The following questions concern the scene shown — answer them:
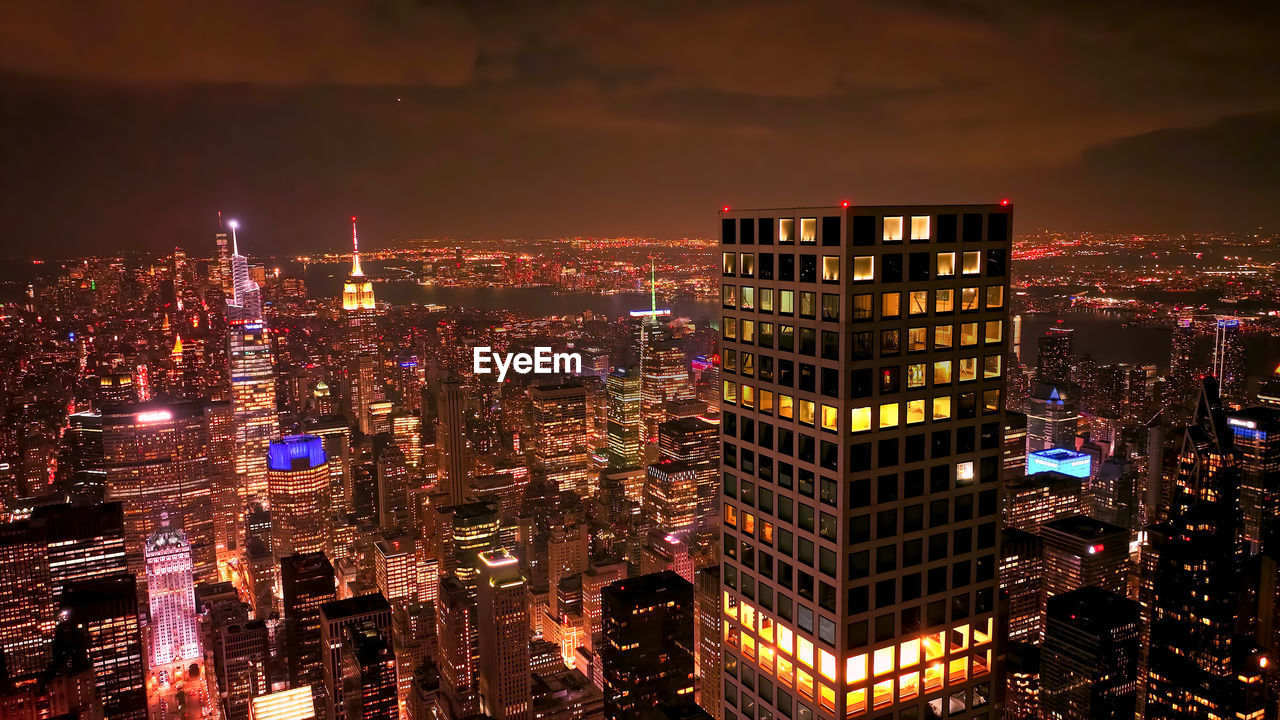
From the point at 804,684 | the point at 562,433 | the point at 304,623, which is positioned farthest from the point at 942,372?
the point at 562,433

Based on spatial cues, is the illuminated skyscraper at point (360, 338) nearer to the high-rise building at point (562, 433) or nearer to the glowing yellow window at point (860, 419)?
the high-rise building at point (562, 433)

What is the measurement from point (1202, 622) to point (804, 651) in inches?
536

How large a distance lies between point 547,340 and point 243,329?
11.2 metres

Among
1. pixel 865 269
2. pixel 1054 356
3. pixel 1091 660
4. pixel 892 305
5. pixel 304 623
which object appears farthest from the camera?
pixel 1054 356

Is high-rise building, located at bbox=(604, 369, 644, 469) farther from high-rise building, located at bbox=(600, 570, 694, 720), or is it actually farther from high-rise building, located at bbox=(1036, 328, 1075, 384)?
high-rise building, located at bbox=(600, 570, 694, 720)

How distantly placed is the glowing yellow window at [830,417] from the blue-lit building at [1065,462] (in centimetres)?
2761

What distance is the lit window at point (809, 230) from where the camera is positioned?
186 inches

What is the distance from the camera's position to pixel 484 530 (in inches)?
1145

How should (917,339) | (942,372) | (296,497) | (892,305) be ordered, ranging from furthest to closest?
(296,497), (942,372), (917,339), (892,305)

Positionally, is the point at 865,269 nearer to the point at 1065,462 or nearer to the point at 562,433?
the point at 1065,462

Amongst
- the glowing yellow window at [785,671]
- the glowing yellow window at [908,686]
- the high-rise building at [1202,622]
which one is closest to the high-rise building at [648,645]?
the high-rise building at [1202,622]

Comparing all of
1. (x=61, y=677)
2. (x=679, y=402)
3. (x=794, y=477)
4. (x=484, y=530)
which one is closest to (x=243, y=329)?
(x=484, y=530)

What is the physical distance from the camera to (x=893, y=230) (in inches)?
185

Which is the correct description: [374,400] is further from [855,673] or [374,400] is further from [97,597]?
[855,673]
